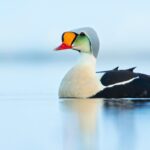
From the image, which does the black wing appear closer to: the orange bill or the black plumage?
the black plumage

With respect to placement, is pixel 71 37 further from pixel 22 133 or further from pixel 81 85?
pixel 22 133

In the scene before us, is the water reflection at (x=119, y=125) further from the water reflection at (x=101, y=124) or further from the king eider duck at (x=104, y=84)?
the king eider duck at (x=104, y=84)

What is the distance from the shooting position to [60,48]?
1135 cm

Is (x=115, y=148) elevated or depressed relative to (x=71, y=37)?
depressed

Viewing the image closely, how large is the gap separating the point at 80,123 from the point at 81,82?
127 inches

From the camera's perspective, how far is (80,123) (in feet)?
25.0

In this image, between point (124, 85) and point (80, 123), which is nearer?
point (80, 123)

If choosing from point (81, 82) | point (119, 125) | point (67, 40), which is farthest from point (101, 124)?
point (67, 40)

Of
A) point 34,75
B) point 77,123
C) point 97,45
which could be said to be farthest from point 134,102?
point 34,75

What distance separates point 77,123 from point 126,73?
3180 millimetres

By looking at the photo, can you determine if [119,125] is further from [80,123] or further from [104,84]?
[104,84]

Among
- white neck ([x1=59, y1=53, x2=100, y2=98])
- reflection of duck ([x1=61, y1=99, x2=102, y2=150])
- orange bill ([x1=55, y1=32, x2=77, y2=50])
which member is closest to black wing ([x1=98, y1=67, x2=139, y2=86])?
white neck ([x1=59, y1=53, x2=100, y2=98])

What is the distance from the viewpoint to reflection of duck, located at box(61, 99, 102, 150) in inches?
249

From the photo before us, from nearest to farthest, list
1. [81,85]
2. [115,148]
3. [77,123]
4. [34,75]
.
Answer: [115,148] → [77,123] → [81,85] → [34,75]
